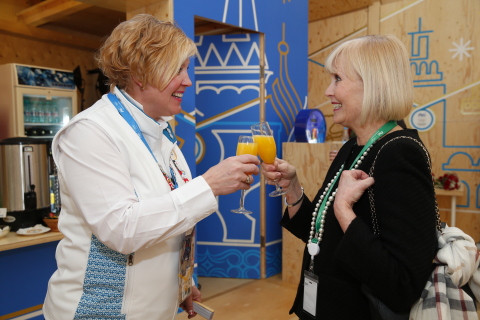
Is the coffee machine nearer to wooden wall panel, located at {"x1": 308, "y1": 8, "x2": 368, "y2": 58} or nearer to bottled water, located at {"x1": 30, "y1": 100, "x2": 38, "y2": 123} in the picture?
bottled water, located at {"x1": 30, "y1": 100, "x2": 38, "y2": 123}

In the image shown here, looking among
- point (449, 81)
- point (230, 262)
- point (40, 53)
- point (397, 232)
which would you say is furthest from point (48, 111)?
point (449, 81)

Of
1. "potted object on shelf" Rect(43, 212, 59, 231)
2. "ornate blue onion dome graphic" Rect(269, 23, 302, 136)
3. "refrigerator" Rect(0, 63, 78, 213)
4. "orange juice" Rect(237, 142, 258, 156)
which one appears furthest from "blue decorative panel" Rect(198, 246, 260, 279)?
"orange juice" Rect(237, 142, 258, 156)

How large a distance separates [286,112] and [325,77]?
6.51 feet

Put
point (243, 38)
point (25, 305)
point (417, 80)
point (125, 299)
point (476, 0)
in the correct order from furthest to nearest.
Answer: point (417, 80) < point (476, 0) < point (243, 38) < point (25, 305) < point (125, 299)

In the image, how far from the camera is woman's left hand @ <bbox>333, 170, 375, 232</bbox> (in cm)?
131

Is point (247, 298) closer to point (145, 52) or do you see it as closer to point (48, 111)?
point (145, 52)

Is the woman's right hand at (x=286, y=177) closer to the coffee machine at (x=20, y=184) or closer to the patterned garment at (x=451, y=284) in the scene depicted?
the patterned garment at (x=451, y=284)

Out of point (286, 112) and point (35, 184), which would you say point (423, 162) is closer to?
point (35, 184)

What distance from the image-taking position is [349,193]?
133 cm

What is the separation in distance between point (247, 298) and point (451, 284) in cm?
267

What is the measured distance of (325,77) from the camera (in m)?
6.08

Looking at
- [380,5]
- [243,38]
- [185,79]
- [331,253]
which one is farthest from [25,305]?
[380,5]

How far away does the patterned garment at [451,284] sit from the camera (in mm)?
1225

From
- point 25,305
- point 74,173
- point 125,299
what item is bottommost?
point 25,305
